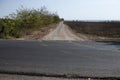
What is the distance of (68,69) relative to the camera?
42.3 ft

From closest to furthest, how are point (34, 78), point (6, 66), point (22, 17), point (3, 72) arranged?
point (34, 78) → point (3, 72) → point (6, 66) → point (22, 17)

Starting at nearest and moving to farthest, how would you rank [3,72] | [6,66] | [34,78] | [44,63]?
1. [34,78]
2. [3,72]
3. [6,66]
4. [44,63]

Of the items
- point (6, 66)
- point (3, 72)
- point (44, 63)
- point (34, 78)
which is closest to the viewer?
point (34, 78)

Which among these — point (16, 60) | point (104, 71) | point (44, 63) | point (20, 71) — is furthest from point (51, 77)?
point (16, 60)

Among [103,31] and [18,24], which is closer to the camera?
[18,24]

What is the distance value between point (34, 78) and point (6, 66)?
2.76 meters

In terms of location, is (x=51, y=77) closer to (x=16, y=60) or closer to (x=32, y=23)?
(x=16, y=60)

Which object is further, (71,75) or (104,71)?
(104,71)

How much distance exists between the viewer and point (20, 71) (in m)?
12.3

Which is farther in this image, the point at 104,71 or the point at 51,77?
the point at 104,71

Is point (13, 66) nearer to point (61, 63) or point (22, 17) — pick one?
point (61, 63)

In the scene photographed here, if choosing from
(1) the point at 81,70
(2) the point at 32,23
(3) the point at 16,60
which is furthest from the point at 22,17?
(1) the point at 81,70

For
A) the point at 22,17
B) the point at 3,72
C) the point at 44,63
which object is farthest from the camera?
the point at 22,17

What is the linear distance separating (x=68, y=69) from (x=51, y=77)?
5.34ft
